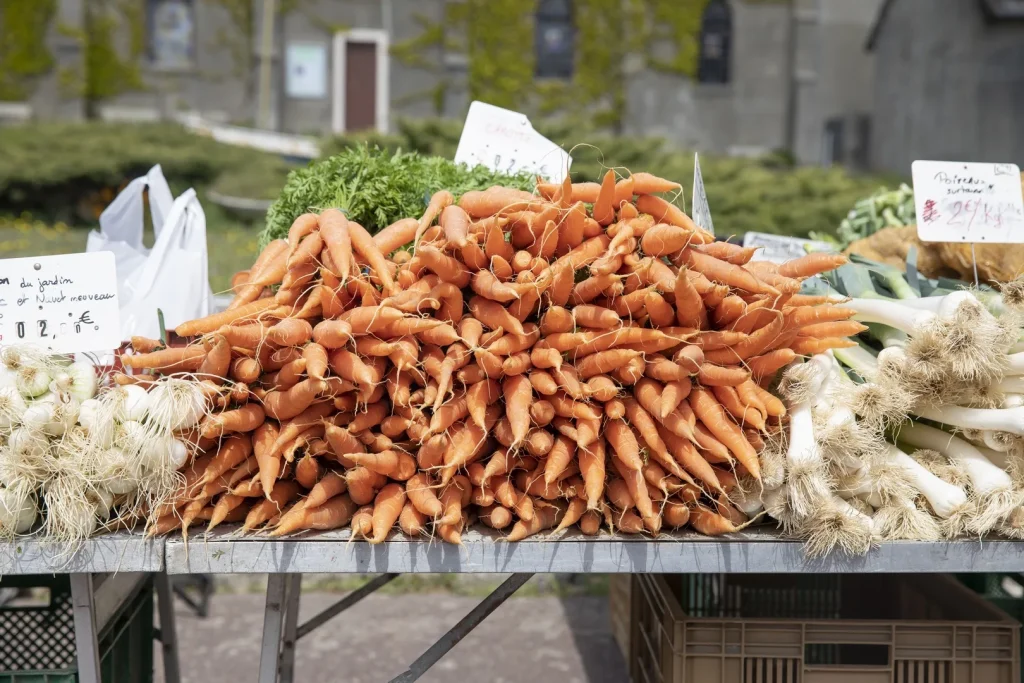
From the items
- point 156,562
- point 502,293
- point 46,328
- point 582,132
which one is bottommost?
point 156,562

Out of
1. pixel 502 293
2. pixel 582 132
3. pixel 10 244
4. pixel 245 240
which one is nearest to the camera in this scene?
pixel 502 293

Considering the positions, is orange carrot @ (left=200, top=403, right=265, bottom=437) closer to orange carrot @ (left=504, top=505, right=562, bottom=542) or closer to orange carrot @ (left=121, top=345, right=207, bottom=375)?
orange carrot @ (left=121, top=345, right=207, bottom=375)

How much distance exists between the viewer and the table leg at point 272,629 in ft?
5.54

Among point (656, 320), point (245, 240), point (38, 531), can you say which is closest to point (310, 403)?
point (38, 531)

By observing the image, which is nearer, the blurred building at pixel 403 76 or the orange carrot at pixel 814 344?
Result: the orange carrot at pixel 814 344

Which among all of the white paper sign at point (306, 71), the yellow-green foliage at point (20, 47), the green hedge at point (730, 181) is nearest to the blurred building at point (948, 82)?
the green hedge at point (730, 181)

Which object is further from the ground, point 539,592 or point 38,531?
point 38,531

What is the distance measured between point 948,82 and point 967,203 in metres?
12.4

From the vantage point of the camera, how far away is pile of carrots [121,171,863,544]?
1.57 m

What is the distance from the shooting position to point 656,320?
63.5 inches

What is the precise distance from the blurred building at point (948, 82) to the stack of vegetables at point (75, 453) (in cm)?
1095

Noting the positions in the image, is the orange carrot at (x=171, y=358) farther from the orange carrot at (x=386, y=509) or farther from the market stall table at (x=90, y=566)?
the orange carrot at (x=386, y=509)

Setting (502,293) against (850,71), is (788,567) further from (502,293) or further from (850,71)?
(850,71)

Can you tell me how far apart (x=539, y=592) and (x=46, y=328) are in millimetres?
2880
